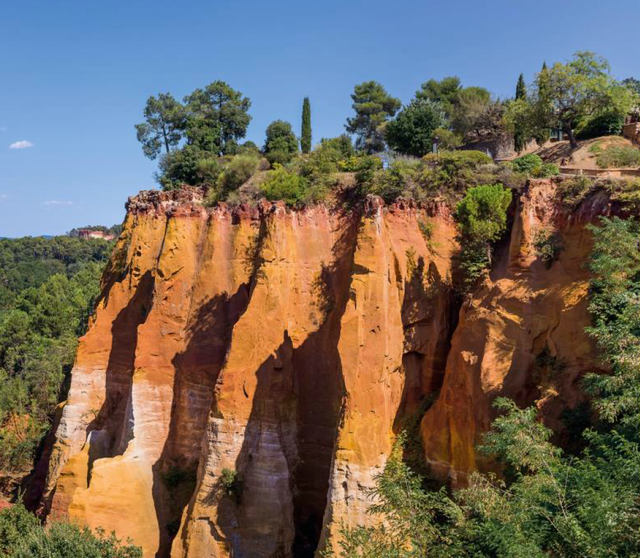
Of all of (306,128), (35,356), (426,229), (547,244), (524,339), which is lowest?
(35,356)

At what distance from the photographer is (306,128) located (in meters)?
37.8

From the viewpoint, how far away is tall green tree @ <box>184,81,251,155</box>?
35750mm

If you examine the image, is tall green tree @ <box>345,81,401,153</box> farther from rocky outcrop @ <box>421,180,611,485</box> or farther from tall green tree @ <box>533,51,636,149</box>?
rocky outcrop @ <box>421,180,611,485</box>

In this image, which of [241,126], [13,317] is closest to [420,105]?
[241,126]

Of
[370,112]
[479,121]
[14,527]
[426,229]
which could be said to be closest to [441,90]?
[370,112]

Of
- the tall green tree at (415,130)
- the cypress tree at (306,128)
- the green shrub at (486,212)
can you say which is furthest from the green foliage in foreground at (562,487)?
the cypress tree at (306,128)

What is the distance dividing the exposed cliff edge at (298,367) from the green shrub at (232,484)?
0.05 m

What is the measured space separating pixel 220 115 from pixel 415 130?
1371 centimetres

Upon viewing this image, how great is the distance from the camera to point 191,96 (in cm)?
3716

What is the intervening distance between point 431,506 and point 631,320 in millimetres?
5221

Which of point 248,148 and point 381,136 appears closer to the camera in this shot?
point 248,148

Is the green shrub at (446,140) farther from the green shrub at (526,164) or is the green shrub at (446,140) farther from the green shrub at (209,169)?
the green shrub at (209,169)

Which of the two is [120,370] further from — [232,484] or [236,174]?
[236,174]

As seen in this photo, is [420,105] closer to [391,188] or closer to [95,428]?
[391,188]
